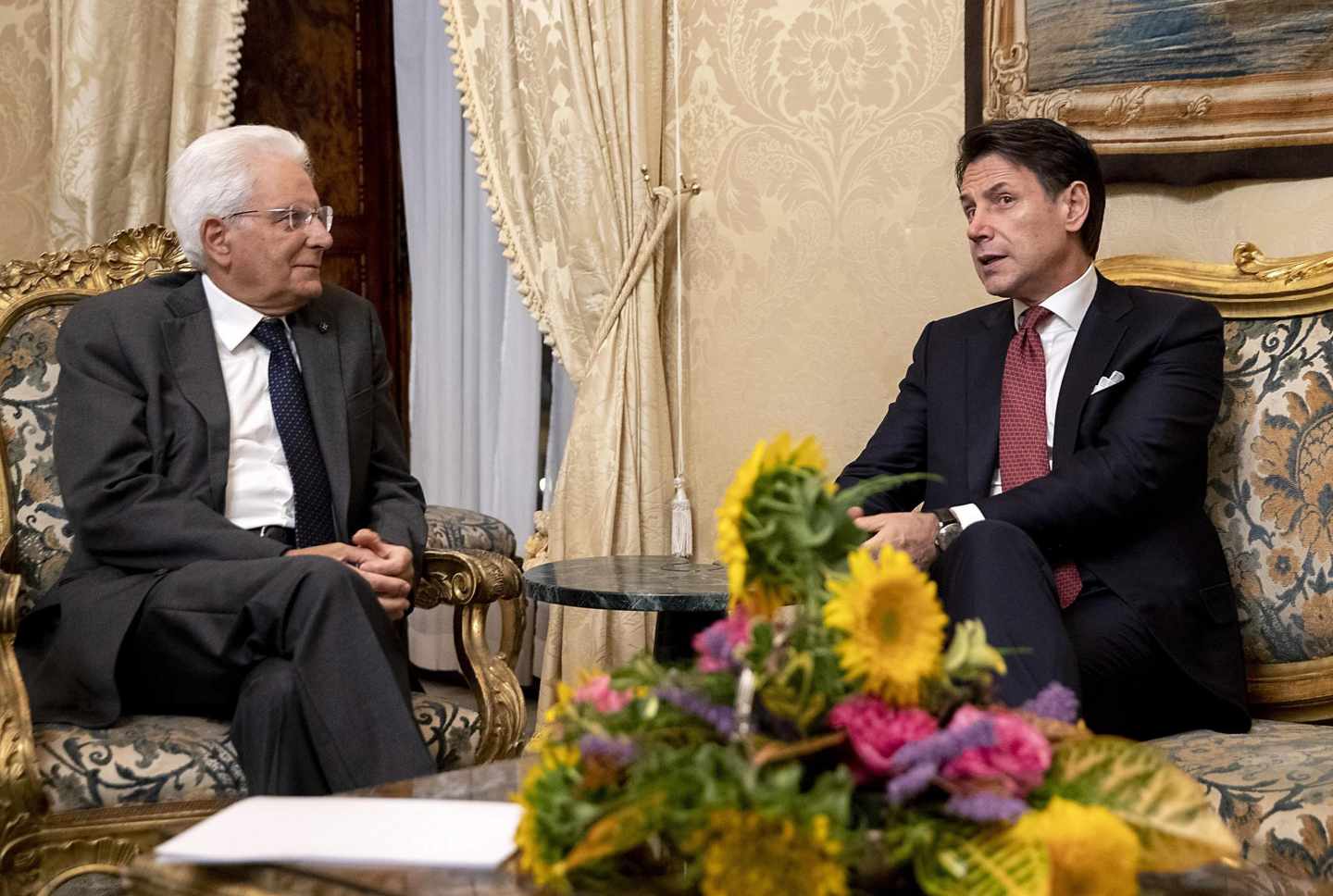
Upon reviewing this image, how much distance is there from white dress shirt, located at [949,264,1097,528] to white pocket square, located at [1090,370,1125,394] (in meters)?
0.08

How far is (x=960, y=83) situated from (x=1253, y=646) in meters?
1.54

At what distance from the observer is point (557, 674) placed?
380 centimetres

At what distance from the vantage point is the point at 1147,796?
4.15 ft

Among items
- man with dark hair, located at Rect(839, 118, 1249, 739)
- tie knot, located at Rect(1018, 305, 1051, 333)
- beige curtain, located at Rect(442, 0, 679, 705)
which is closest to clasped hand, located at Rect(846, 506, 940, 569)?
man with dark hair, located at Rect(839, 118, 1249, 739)

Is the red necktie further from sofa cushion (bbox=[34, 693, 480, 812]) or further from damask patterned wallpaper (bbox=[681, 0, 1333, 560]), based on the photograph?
sofa cushion (bbox=[34, 693, 480, 812])

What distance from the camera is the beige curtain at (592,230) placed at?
12.3 ft

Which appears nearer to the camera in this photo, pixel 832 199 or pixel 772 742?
pixel 772 742

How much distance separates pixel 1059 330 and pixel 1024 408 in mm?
180

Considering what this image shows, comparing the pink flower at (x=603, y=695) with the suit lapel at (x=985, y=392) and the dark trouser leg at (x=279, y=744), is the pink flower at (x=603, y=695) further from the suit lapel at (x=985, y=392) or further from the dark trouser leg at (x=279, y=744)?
the suit lapel at (x=985, y=392)

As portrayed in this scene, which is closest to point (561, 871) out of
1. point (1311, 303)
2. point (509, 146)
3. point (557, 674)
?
point (1311, 303)

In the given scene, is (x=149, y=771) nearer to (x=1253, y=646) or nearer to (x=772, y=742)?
(x=772, y=742)

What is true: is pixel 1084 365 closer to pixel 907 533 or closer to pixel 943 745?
pixel 907 533

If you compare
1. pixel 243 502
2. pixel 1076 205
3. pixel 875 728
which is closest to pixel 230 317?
pixel 243 502

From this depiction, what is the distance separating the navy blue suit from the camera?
2.46m
